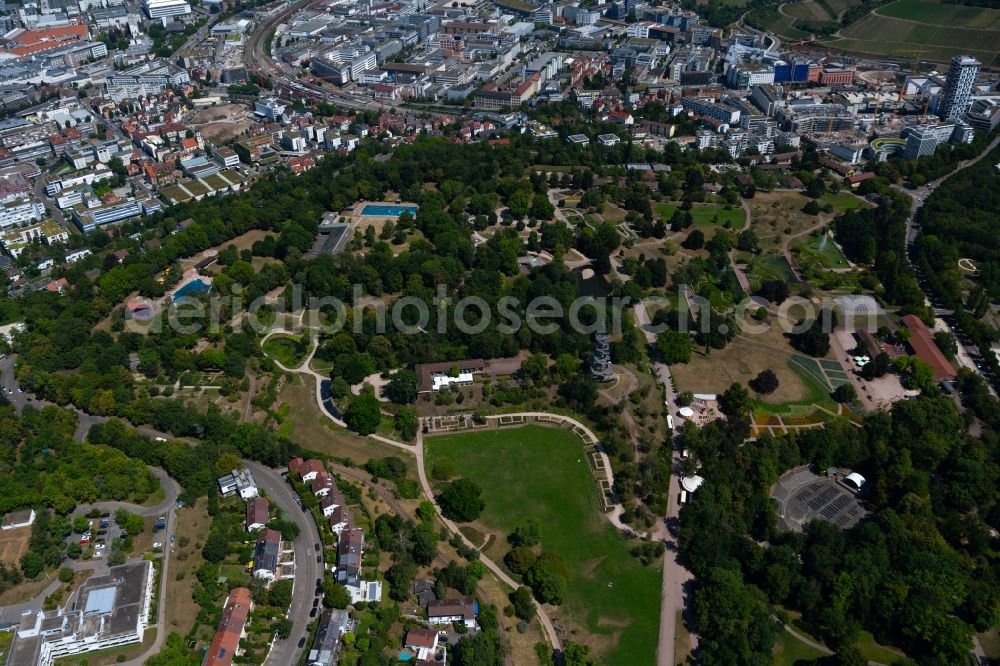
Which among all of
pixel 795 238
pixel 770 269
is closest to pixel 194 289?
pixel 770 269

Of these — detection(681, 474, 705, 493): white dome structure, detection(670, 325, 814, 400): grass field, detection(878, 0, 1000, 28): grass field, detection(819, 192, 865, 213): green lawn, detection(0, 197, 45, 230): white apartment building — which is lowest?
detection(670, 325, 814, 400): grass field

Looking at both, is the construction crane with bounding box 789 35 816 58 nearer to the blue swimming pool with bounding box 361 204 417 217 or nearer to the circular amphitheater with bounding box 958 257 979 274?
the circular amphitheater with bounding box 958 257 979 274

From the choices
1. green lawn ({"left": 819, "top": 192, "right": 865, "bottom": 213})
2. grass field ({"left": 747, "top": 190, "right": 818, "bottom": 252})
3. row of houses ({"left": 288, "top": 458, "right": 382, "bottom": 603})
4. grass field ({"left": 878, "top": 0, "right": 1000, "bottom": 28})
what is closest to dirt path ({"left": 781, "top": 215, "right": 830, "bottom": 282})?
grass field ({"left": 747, "top": 190, "right": 818, "bottom": 252})

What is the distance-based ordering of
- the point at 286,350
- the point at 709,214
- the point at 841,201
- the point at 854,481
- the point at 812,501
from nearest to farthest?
1. the point at 812,501
2. the point at 854,481
3. the point at 286,350
4. the point at 709,214
5. the point at 841,201

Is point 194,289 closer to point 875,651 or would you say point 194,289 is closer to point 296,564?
point 296,564

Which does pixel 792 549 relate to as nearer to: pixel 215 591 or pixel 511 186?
pixel 215 591

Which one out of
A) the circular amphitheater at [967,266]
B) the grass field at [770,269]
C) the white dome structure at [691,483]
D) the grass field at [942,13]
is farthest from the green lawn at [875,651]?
the grass field at [942,13]

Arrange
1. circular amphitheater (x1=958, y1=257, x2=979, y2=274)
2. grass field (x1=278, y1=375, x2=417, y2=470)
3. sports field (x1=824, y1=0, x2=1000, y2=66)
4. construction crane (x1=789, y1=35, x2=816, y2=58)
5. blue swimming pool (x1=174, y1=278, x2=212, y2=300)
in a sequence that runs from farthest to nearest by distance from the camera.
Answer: construction crane (x1=789, y1=35, x2=816, y2=58), sports field (x1=824, y1=0, x2=1000, y2=66), circular amphitheater (x1=958, y1=257, x2=979, y2=274), blue swimming pool (x1=174, y1=278, x2=212, y2=300), grass field (x1=278, y1=375, x2=417, y2=470)
